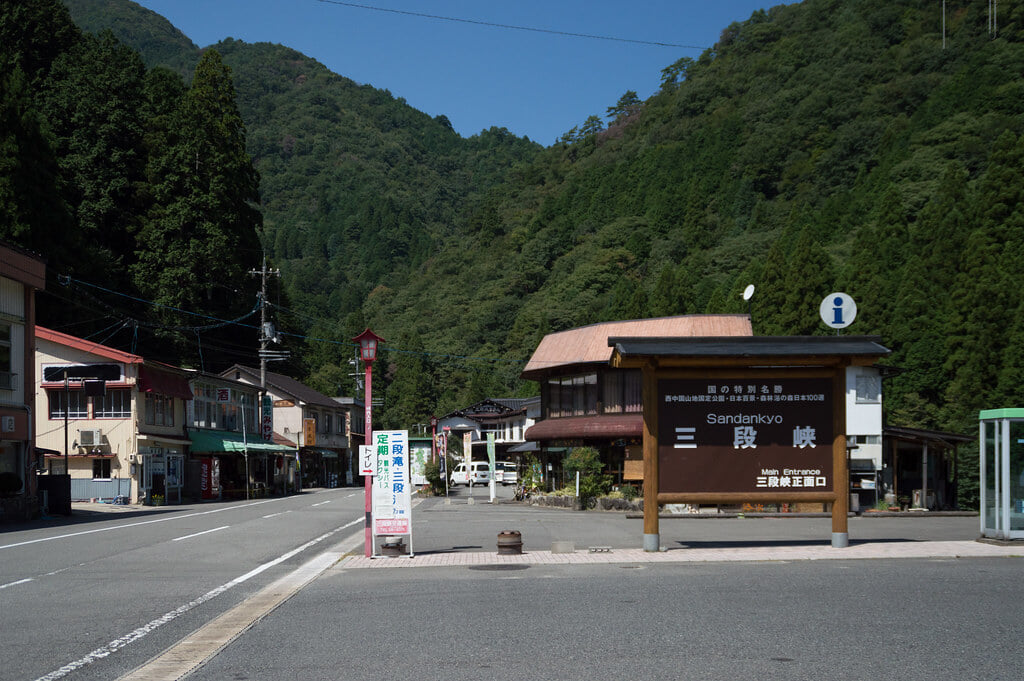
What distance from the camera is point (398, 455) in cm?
1566

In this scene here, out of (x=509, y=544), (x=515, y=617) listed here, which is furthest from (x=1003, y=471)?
(x=515, y=617)

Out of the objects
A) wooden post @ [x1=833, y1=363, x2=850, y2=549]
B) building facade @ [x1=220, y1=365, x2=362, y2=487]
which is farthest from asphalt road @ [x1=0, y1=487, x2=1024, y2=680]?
building facade @ [x1=220, y1=365, x2=362, y2=487]

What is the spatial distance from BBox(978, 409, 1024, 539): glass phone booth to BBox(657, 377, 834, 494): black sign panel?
2802mm

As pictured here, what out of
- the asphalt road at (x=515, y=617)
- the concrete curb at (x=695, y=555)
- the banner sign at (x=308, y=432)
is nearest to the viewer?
the asphalt road at (x=515, y=617)

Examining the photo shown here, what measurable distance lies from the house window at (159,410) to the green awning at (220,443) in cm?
233

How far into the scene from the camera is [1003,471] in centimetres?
1614

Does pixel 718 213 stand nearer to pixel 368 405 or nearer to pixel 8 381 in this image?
pixel 8 381

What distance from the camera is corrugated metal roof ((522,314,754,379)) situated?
36469 mm

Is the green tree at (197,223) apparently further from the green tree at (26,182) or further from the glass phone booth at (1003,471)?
the glass phone booth at (1003,471)

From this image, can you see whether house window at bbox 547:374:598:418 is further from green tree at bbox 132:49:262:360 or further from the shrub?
green tree at bbox 132:49:262:360

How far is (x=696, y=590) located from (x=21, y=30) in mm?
64237

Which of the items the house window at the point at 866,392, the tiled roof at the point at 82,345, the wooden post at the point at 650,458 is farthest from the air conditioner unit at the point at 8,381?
the house window at the point at 866,392

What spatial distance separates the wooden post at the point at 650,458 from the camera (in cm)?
1586

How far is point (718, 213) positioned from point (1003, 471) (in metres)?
78.2
